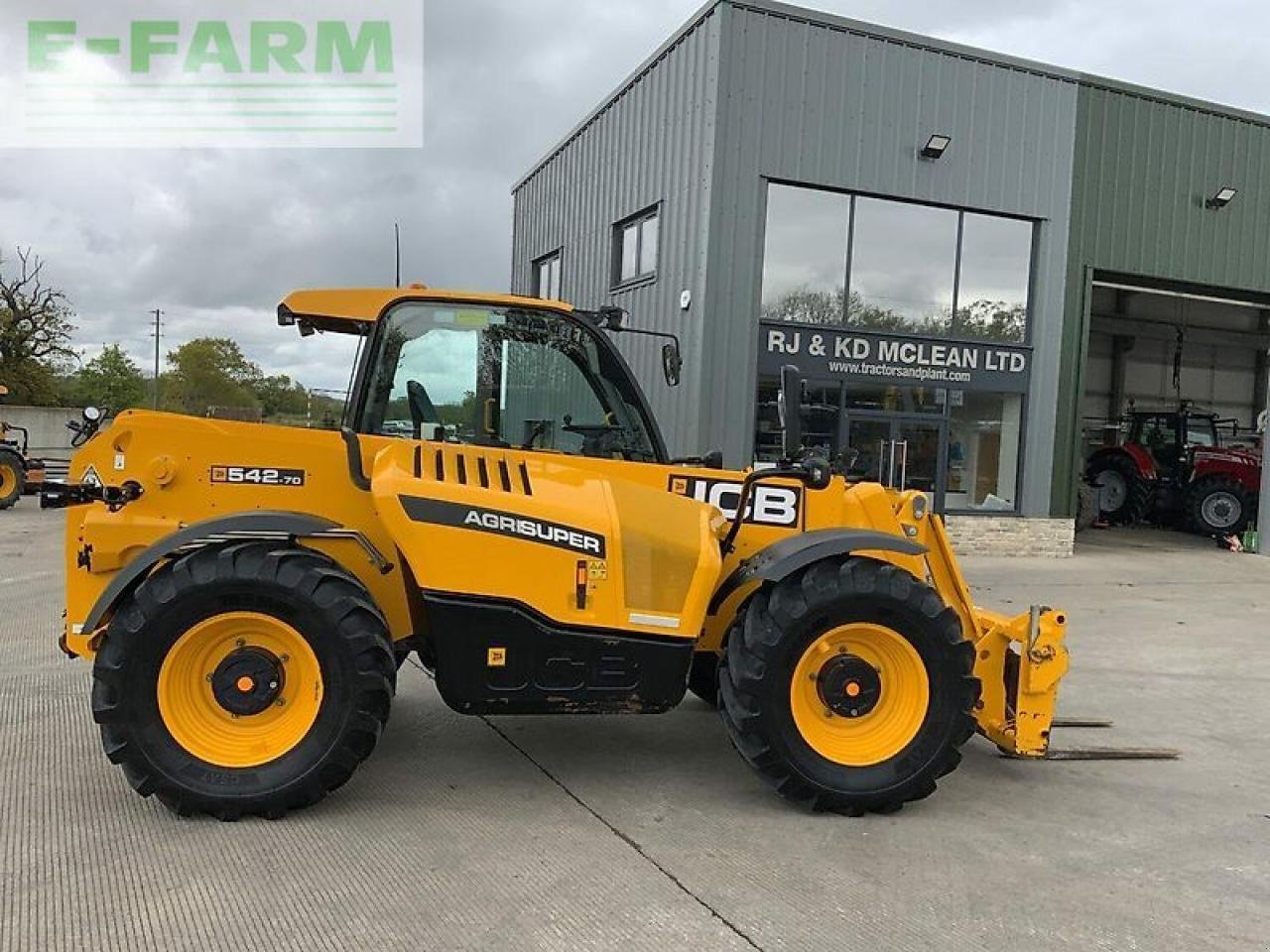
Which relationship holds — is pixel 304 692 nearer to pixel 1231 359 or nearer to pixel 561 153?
pixel 561 153

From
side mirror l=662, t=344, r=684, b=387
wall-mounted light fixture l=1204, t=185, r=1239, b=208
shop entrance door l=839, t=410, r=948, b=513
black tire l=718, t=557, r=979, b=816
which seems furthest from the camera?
wall-mounted light fixture l=1204, t=185, r=1239, b=208

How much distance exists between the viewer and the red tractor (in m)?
18.7

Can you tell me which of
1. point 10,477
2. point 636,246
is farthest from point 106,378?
point 636,246

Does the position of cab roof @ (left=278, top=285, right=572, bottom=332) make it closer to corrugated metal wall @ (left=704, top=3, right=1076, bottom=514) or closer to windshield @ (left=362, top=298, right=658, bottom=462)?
windshield @ (left=362, top=298, right=658, bottom=462)

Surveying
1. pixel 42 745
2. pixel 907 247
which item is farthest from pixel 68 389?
pixel 42 745

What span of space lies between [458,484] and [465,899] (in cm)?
156

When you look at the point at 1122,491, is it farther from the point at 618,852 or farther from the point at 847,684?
the point at 618,852

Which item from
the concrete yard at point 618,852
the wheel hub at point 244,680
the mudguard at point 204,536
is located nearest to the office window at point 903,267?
the concrete yard at point 618,852

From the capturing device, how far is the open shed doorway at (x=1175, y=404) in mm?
18703

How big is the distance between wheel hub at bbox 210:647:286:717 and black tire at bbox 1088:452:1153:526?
19376 millimetres

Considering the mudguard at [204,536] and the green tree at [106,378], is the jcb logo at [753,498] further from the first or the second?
the green tree at [106,378]

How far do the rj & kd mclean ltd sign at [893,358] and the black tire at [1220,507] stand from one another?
7.12 m

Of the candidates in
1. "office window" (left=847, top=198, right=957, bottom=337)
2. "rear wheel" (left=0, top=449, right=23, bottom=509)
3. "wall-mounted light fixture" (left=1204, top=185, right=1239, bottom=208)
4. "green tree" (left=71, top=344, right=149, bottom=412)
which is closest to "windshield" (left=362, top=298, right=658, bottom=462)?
"office window" (left=847, top=198, right=957, bottom=337)

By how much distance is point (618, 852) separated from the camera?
3736 mm
